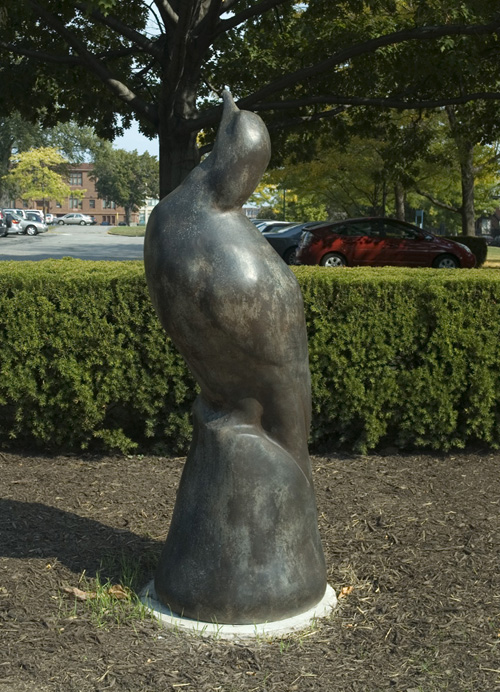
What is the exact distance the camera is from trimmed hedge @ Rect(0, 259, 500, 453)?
22.3 feet

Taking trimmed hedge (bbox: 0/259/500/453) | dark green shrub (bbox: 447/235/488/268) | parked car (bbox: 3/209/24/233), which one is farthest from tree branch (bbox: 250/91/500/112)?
parked car (bbox: 3/209/24/233)

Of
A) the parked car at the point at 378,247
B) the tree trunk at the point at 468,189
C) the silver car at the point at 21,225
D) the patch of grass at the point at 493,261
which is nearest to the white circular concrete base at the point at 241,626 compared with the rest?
the patch of grass at the point at 493,261

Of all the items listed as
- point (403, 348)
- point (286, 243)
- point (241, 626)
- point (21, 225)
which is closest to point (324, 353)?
point (403, 348)

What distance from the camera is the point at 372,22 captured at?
44.9 ft

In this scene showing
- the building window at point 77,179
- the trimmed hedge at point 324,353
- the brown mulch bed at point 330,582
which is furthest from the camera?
the building window at point 77,179

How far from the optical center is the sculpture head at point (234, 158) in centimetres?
371

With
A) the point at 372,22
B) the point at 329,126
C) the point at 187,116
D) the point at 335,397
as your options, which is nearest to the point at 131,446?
the point at 335,397

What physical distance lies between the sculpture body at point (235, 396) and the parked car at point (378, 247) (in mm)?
17486

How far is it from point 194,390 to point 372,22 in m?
9.14

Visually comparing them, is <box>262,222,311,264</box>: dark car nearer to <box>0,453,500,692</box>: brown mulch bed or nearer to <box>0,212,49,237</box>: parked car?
<box>0,453,500,692</box>: brown mulch bed

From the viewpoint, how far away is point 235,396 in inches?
151

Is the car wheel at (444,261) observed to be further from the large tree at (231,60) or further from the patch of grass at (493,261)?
the large tree at (231,60)

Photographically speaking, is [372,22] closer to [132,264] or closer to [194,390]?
[132,264]

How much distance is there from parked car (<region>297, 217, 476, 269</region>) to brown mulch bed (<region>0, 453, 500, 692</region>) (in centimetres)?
1486
